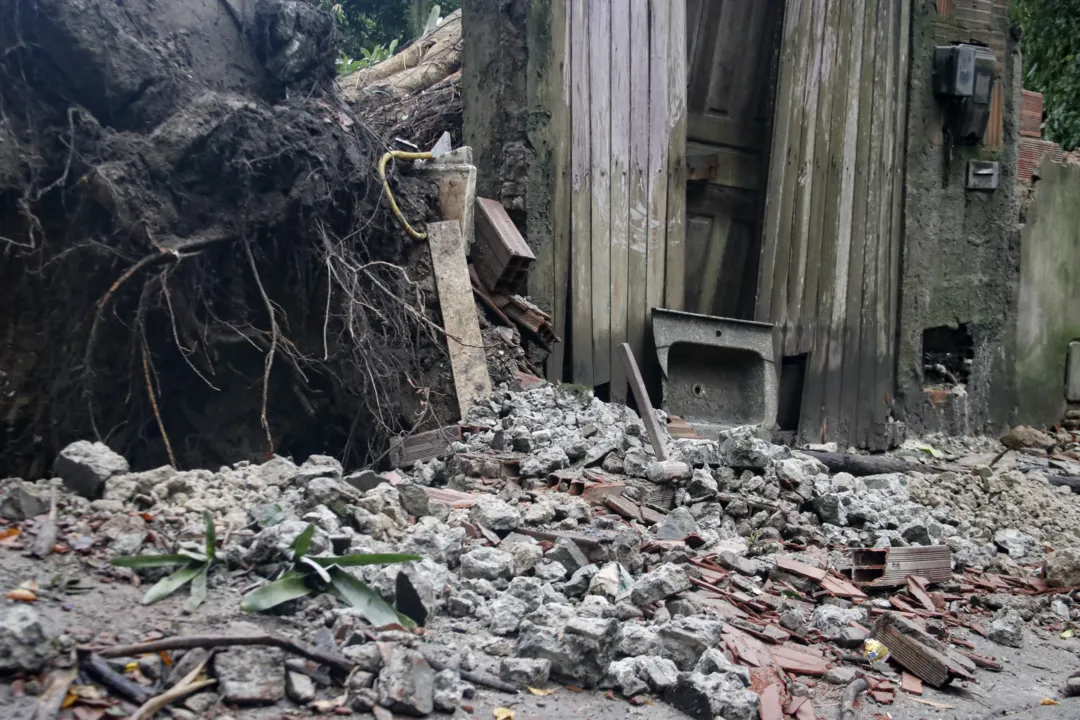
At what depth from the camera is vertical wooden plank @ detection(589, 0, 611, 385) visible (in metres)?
5.90

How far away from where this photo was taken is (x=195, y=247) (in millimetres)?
4305

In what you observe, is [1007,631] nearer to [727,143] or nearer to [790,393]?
[790,393]

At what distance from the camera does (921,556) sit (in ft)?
13.4

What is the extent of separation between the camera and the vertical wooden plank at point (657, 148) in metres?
6.11

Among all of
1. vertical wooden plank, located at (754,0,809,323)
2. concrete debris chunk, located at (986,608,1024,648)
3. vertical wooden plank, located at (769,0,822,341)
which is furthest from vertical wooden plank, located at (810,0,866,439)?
A: concrete debris chunk, located at (986,608,1024,648)

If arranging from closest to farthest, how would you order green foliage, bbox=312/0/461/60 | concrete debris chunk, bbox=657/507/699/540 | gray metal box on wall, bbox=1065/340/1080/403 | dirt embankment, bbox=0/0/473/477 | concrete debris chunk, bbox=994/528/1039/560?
concrete debris chunk, bbox=657/507/699/540 → dirt embankment, bbox=0/0/473/477 → concrete debris chunk, bbox=994/528/1039/560 → gray metal box on wall, bbox=1065/340/1080/403 → green foliage, bbox=312/0/461/60

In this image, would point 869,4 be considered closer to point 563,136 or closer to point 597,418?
point 563,136

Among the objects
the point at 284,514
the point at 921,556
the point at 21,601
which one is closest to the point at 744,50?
the point at 921,556

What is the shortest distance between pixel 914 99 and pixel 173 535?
18.9ft

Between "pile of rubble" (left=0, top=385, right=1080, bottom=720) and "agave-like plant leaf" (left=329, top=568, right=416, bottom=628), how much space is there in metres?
0.03

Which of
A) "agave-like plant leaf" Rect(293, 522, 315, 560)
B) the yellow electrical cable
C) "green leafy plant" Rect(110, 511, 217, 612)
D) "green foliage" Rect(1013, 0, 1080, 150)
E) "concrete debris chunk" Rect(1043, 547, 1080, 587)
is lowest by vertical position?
"concrete debris chunk" Rect(1043, 547, 1080, 587)

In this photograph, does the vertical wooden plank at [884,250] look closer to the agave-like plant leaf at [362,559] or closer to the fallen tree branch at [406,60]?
the fallen tree branch at [406,60]

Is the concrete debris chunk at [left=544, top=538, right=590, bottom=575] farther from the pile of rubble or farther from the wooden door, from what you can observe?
the wooden door

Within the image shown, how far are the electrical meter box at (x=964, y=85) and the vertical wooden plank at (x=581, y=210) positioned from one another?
265 centimetres
